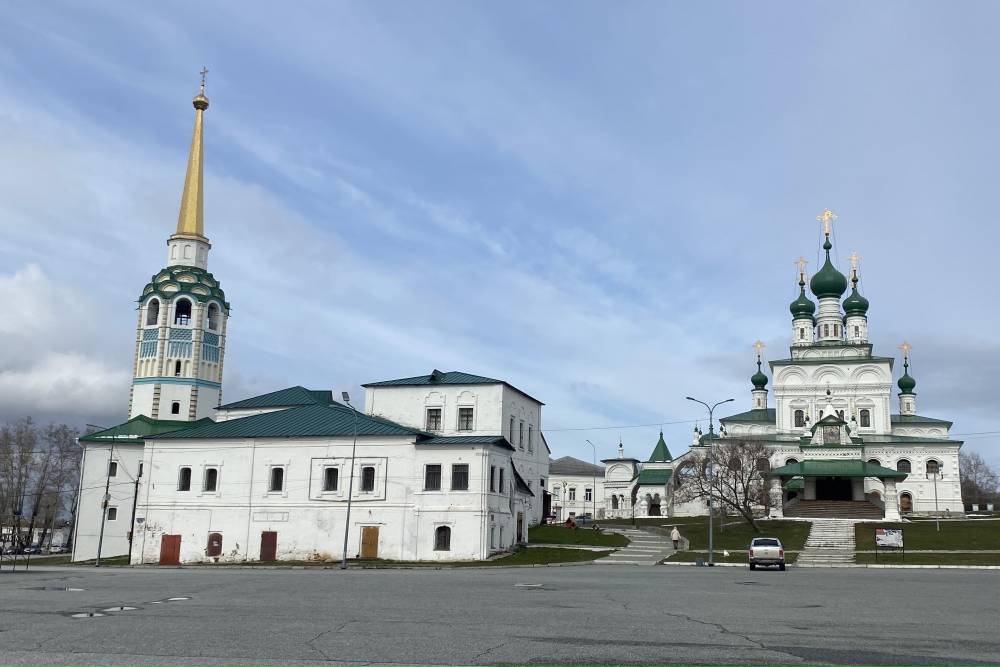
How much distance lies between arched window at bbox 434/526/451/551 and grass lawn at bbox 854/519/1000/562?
21.8m

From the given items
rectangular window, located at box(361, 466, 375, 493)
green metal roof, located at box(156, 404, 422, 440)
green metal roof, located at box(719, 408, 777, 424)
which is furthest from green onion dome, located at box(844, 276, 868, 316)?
rectangular window, located at box(361, 466, 375, 493)

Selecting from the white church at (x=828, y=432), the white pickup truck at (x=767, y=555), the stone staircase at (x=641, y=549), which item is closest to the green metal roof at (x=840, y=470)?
the white church at (x=828, y=432)

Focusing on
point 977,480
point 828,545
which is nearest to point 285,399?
point 828,545

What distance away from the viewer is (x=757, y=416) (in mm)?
97438

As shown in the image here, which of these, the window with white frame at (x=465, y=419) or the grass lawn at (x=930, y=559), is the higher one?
the window with white frame at (x=465, y=419)

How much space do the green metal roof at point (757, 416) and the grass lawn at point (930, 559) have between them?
51.6 meters

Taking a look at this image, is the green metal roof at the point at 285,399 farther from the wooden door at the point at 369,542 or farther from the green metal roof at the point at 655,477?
the green metal roof at the point at 655,477

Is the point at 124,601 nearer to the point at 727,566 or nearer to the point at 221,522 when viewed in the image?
the point at 727,566

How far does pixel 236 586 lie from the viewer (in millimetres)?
26062

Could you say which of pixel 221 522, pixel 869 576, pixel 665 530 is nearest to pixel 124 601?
pixel 869 576

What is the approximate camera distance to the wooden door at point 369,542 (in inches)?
1925

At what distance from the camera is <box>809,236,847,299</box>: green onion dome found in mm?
96250

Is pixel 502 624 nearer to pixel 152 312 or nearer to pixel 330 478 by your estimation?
pixel 330 478

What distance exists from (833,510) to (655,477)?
2256 centimetres
